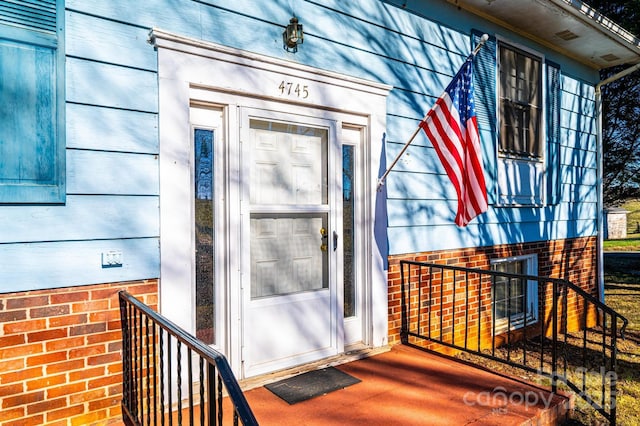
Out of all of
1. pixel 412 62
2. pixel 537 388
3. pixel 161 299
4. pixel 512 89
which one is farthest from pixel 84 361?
pixel 512 89

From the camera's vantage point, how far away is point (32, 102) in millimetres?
2244

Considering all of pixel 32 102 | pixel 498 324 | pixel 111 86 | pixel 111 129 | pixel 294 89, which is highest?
pixel 294 89

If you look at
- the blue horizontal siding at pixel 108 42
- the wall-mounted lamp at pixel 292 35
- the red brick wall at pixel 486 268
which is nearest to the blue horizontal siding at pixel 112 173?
the blue horizontal siding at pixel 108 42

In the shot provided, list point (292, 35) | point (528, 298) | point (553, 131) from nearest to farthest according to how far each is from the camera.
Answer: point (292, 35), point (528, 298), point (553, 131)

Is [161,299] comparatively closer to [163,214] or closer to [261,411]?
[163,214]

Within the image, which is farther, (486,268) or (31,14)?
(486,268)

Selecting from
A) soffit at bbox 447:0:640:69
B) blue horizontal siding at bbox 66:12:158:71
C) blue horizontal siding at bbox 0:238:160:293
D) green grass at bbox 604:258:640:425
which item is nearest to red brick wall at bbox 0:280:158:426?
blue horizontal siding at bbox 0:238:160:293

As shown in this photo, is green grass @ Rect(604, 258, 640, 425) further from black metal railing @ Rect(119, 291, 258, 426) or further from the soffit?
the soffit

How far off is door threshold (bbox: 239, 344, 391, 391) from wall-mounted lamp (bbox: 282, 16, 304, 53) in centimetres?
243

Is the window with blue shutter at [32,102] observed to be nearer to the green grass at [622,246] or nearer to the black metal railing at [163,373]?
the black metal railing at [163,373]

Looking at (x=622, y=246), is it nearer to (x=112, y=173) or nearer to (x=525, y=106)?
(x=525, y=106)

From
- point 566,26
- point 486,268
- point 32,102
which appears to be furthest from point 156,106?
point 566,26

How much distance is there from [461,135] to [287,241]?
1.57m

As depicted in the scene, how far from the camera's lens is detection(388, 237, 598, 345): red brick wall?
12.8ft
